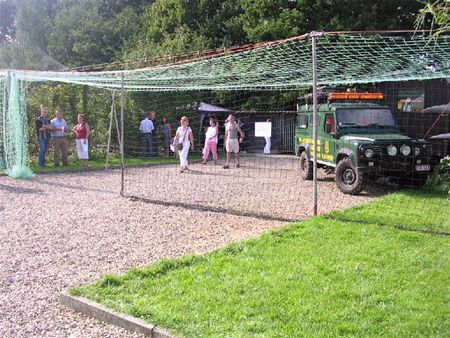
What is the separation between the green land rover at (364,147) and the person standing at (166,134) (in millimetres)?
7759

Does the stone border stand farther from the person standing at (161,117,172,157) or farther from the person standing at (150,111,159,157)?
the person standing at (161,117,172,157)

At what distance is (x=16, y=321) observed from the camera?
430cm

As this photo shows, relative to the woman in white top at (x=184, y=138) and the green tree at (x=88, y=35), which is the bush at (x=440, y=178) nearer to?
the woman in white top at (x=184, y=138)

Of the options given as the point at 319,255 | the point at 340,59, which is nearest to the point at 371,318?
the point at 319,255

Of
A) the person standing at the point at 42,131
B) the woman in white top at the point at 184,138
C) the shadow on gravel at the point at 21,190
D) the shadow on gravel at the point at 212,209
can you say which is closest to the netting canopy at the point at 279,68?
the woman in white top at the point at 184,138

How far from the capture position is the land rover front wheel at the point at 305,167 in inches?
504

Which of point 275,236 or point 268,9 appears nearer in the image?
point 275,236

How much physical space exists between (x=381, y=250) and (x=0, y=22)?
5564 centimetres

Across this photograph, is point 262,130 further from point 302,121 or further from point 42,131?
point 42,131

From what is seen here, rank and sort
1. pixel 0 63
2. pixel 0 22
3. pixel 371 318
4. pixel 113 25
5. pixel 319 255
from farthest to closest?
pixel 0 22, pixel 0 63, pixel 113 25, pixel 319 255, pixel 371 318

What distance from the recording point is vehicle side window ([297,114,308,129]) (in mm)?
12812

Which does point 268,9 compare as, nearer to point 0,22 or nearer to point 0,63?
point 0,63

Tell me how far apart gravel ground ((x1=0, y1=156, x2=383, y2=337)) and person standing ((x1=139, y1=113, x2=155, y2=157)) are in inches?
171

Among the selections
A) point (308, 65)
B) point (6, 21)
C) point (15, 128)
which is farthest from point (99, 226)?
point (6, 21)
